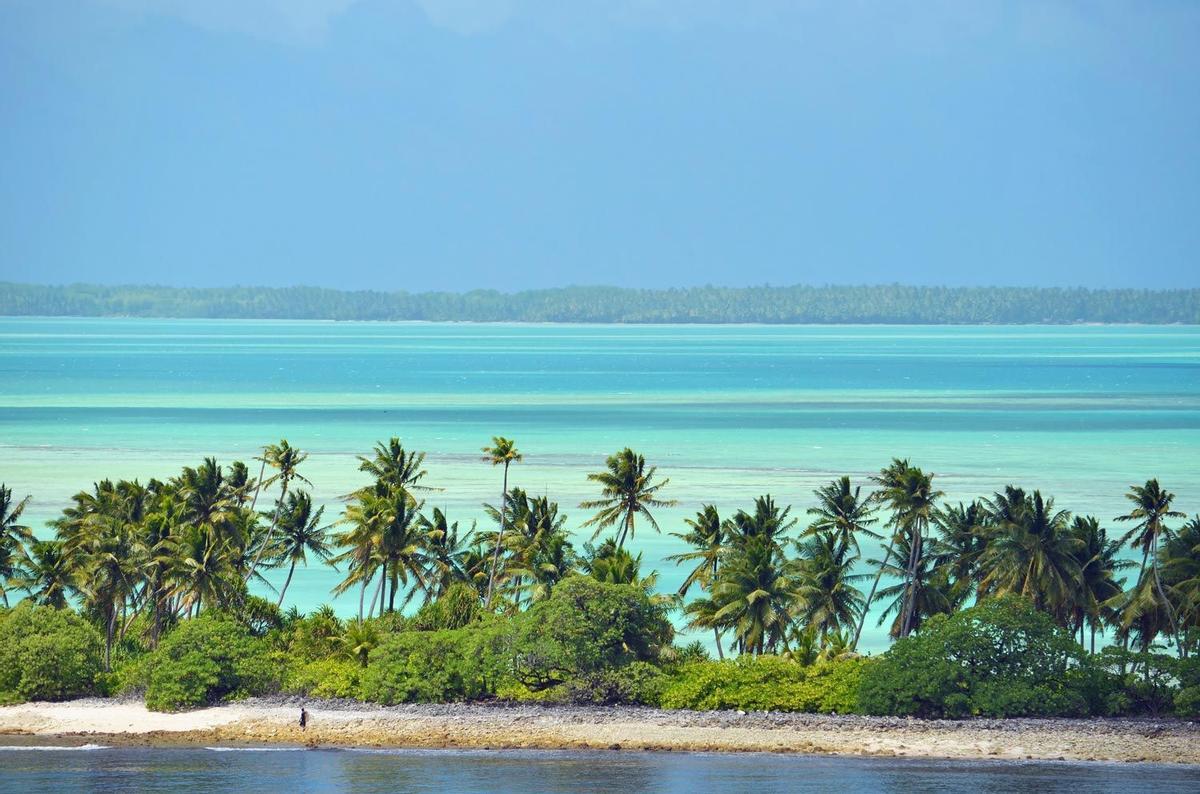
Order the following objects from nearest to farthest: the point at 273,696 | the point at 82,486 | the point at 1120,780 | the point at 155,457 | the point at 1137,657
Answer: the point at 1120,780, the point at 1137,657, the point at 273,696, the point at 82,486, the point at 155,457

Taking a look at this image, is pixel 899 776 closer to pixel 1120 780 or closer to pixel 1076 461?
pixel 1120 780

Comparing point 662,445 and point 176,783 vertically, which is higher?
point 662,445

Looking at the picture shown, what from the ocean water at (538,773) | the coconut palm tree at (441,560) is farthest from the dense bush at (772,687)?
the coconut palm tree at (441,560)

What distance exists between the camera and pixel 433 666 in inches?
2461

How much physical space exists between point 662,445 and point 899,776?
10762cm

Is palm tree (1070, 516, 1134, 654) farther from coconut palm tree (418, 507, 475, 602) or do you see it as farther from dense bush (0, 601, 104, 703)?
dense bush (0, 601, 104, 703)

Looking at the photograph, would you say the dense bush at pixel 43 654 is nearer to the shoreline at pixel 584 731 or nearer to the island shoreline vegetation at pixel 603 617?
the island shoreline vegetation at pixel 603 617

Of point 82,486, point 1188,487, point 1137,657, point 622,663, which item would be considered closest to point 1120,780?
point 1137,657

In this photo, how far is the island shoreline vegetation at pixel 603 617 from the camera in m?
59.8

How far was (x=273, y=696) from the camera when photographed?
6397 centimetres

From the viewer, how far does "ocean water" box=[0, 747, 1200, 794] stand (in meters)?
55.0

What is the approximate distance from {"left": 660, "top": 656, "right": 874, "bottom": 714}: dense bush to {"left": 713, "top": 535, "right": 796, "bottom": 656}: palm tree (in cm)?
403

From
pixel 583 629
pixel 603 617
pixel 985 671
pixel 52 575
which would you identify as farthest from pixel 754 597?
pixel 52 575

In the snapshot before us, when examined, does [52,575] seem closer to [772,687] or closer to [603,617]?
[603,617]
